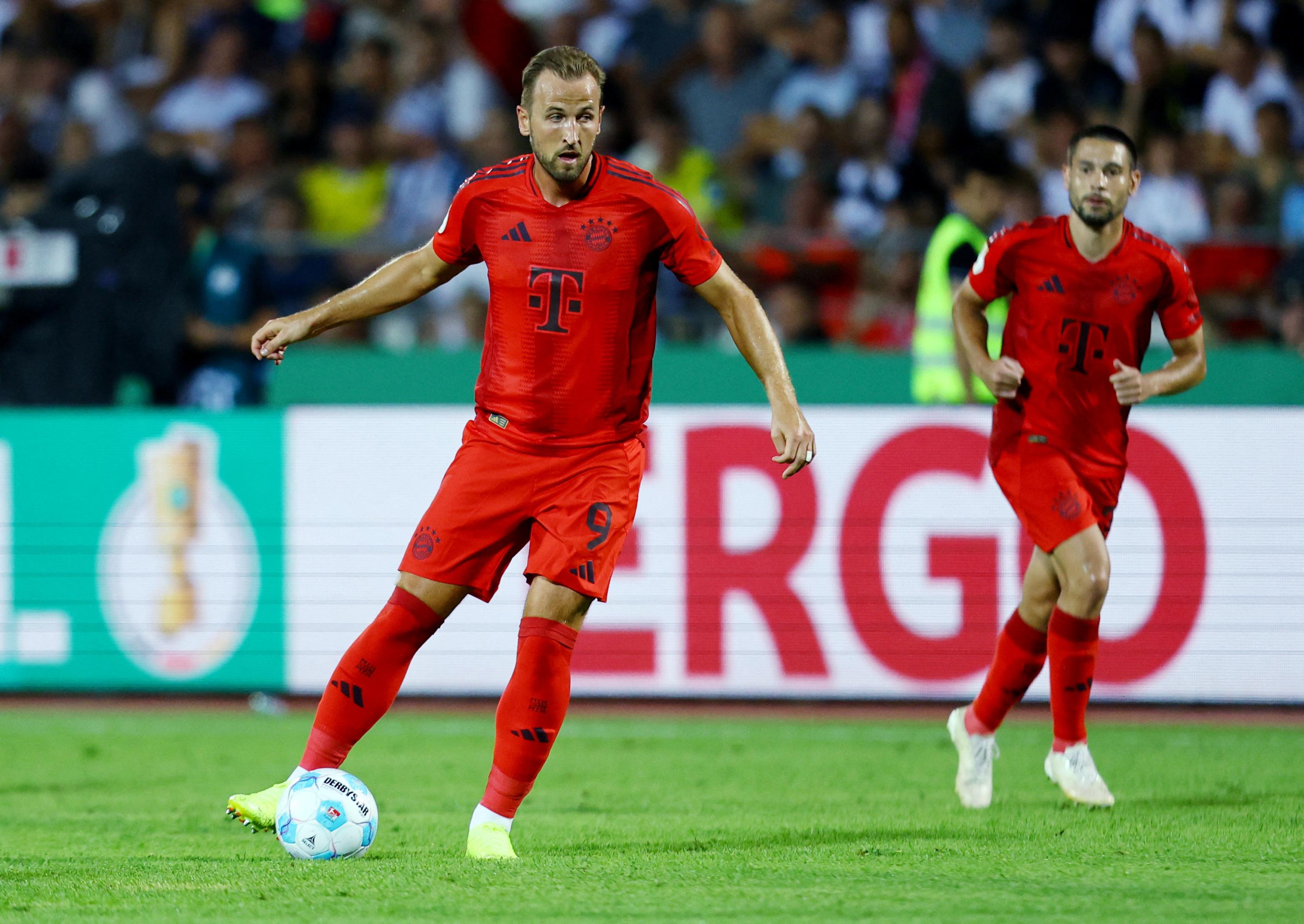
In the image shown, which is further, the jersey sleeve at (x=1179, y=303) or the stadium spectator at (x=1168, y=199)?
the stadium spectator at (x=1168, y=199)

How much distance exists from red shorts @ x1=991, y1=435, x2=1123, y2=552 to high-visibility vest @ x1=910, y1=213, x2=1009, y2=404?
2.85 meters

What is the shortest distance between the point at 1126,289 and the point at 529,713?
2.70 meters

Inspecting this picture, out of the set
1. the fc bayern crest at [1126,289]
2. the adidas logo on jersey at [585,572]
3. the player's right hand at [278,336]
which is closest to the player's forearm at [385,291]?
the player's right hand at [278,336]

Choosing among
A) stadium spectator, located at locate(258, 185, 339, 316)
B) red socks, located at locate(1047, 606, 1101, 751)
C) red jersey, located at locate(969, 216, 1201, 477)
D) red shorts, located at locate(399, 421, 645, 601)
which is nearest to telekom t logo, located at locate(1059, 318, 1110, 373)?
red jersey, located at locate(969, 216, 1201, 477)

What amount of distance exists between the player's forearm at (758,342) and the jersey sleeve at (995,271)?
5.04 feet

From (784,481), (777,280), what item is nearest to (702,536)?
(784,481)

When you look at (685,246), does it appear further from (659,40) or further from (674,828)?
(659,40)

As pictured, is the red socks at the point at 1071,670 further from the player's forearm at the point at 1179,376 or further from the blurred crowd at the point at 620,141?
the blurred crowd at the point at 620,141

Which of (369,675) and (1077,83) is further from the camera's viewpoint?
(1077,83)

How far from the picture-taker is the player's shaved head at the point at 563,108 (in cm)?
471

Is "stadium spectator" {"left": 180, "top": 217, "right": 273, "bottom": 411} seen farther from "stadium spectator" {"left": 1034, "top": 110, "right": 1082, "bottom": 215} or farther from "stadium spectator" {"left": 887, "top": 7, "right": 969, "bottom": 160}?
"stadium spectator" {"left": 1034, "top": 110, "right": 1082, "bottom": 215}

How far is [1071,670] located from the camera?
19.9ft

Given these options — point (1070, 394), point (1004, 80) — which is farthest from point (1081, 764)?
point (1004, 80)

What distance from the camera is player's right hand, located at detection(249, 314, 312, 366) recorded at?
4984 mm
